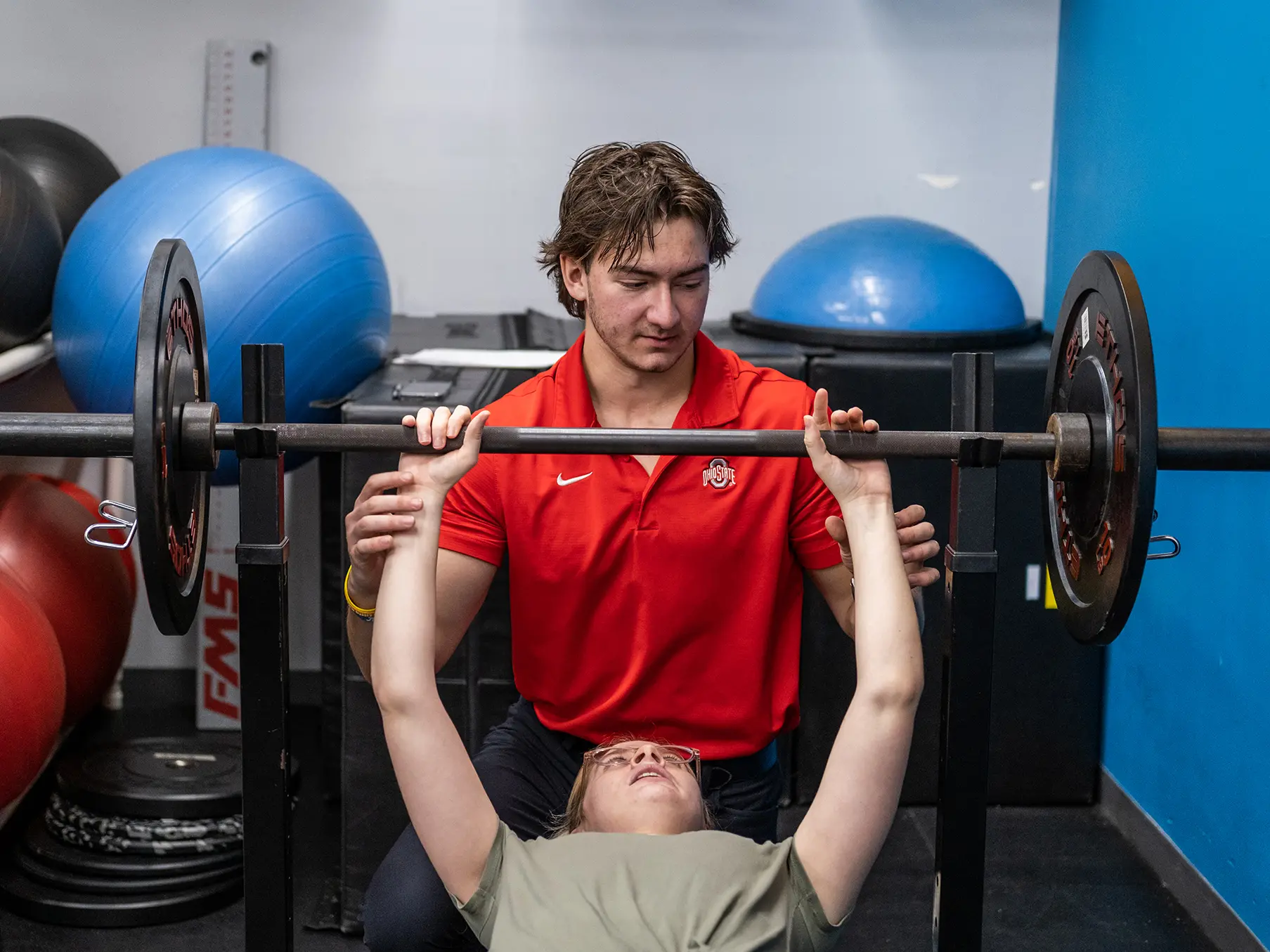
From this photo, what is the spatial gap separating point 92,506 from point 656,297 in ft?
6.48

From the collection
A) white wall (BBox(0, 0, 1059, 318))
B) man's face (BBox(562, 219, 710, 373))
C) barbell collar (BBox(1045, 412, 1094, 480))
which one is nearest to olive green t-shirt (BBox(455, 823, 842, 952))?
barbell collar (BBox(1045, 412, 1094, 480))

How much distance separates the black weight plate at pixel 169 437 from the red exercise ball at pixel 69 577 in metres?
1.23

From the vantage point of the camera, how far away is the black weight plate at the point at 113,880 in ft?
8.56

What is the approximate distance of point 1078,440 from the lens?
1.59m

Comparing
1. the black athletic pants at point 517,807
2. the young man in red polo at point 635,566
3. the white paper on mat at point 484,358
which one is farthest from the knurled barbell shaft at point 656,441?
the white paper on mat at point 484,358

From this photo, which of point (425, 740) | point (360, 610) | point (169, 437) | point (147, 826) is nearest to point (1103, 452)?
point (425, 740)

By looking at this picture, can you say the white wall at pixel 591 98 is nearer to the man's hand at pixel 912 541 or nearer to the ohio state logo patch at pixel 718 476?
the ohio state logo patch at pixel 718 476

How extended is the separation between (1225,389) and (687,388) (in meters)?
1.11

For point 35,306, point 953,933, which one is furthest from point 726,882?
point 35,306

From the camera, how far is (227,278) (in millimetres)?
2529

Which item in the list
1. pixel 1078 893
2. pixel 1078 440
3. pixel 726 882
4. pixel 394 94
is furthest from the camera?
pixel 394 94

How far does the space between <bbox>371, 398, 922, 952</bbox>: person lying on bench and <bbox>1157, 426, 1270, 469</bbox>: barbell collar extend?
1.13ft

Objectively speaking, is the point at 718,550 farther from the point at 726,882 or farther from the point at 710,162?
the point at 710,162

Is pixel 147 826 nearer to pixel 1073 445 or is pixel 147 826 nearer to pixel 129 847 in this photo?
pixel 129 847
